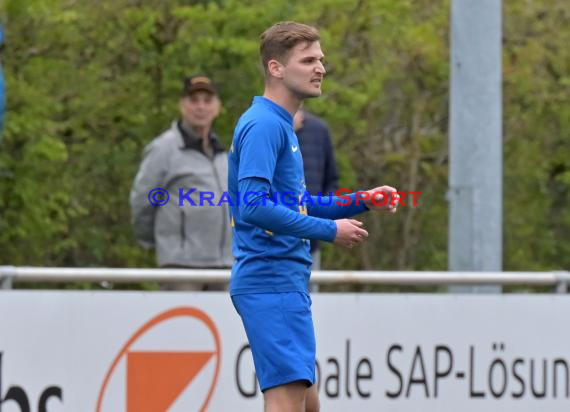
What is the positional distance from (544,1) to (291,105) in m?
14.6

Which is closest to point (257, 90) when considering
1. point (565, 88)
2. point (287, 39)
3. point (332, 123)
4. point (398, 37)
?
point (332, 123)

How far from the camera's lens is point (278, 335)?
5.89 m

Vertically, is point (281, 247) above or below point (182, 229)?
below

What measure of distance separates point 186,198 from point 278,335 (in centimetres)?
347

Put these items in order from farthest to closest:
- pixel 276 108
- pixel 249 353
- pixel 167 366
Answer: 1. pixel 249 353
2. pixel 167 366
3. pixel 276 108

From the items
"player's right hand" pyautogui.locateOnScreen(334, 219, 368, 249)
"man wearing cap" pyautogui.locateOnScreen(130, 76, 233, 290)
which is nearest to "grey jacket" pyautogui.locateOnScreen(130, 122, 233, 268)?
"man wearing cap" pyautogui.locateOnScreen(130, 76, 233, 290)

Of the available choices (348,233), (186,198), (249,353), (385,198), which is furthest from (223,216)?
(348,233)

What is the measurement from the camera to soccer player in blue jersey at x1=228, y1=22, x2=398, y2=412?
231 inches

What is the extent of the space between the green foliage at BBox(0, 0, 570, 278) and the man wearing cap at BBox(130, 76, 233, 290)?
4868 mm

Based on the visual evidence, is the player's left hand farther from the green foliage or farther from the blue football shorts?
the green foliage

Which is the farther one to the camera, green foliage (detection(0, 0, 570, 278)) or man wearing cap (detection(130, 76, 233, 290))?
green foliage (detection(0, 0, 570, 278))

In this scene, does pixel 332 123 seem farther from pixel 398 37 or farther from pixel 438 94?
pixel 438 94

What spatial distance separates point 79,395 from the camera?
305 inches

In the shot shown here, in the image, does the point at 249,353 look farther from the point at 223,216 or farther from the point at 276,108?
the point at 276,108
